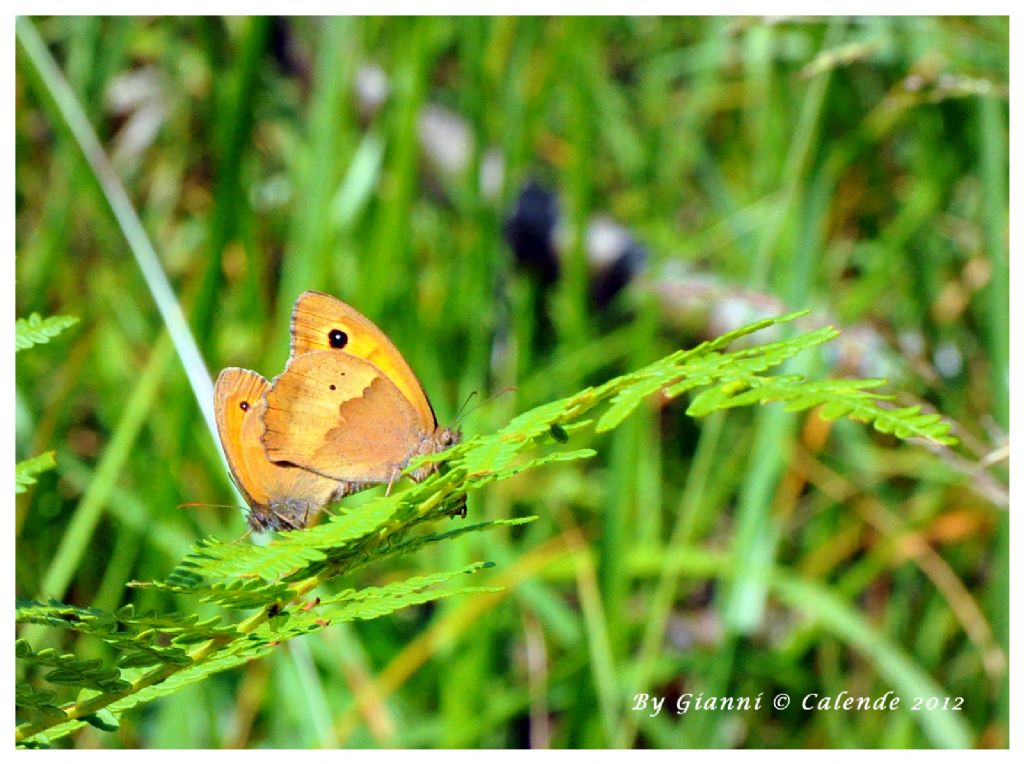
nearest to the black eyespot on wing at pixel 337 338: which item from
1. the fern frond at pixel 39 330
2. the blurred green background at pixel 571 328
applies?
the fern frond at pixel 39 330

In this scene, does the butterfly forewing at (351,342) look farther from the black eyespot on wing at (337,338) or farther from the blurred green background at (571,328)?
the blurred green background at (571,328)

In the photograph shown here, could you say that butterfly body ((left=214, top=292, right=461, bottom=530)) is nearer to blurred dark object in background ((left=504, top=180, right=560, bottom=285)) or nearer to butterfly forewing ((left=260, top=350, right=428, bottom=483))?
butterfly forewing ((left=260, top=350, right=428, bottom=483))

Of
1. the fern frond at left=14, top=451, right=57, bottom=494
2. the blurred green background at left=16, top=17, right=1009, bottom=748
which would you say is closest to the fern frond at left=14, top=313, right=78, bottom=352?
the fern frond at left=14, top=451, right=57, bottom=494

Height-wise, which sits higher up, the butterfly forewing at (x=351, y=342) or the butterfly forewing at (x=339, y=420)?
the butterfly forewing at (x=351, y=342)

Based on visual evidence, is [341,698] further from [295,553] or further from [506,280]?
[295,553]
